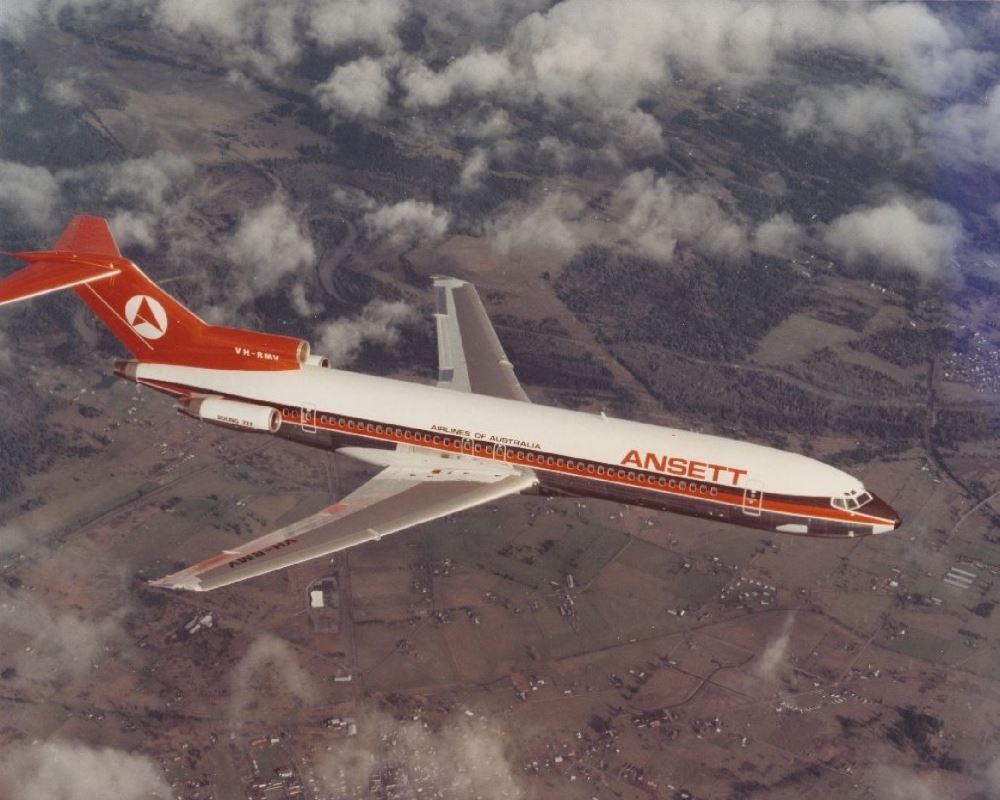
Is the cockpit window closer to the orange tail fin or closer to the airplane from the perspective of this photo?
the airplane

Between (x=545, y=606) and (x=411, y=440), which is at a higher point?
(x=411, y=440)

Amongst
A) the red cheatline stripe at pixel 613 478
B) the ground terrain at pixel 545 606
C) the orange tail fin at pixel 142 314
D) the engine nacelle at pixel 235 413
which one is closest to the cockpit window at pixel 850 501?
the red cheatline stripe at pixel 613 478

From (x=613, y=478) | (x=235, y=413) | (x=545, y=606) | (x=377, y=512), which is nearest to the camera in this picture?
(x=377, y=512)

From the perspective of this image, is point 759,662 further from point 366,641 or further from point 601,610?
point 366,641

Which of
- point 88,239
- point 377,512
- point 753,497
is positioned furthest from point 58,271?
point 753,497

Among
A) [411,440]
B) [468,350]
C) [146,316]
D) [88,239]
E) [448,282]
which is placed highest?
[88,239]

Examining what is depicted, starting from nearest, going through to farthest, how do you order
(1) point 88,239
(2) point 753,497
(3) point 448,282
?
(2) point 753,497
(1) point 88,239
(3) point 448,282

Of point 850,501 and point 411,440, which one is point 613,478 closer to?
point 411,440
